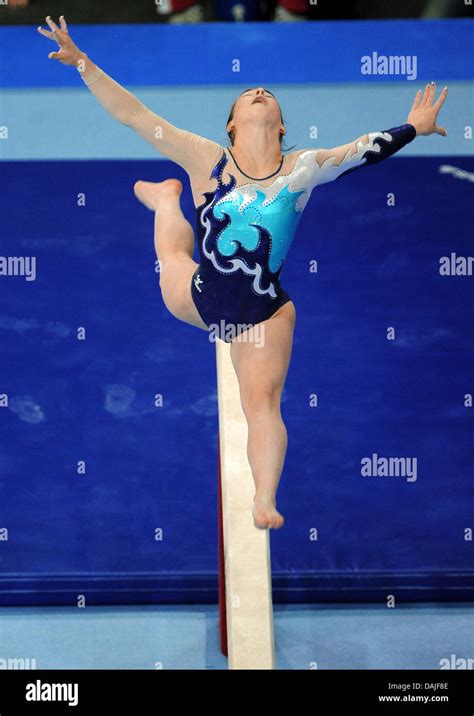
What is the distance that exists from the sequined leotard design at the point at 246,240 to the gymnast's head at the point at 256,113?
0.35 ft

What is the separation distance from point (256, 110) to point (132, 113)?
1.23ft

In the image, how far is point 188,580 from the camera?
5074mm

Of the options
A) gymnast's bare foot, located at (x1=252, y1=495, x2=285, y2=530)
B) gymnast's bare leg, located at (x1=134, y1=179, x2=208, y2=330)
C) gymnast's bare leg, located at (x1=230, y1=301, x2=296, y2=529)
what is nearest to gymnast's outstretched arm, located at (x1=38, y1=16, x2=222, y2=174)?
gymnast's bare leg, located at (x1=134, y1=179, x2=208, y2=330)

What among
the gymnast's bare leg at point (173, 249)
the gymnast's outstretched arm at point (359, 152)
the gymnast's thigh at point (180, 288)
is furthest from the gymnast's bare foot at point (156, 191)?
the gymnast's outstretched arm at point (359, 152)

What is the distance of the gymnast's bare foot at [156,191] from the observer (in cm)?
391

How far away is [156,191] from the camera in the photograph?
3.95 metres

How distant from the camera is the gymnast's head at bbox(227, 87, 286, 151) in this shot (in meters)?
3.49

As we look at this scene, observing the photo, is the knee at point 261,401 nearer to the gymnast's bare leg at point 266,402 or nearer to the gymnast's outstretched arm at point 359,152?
the gymnast's bare leg at point 266,402

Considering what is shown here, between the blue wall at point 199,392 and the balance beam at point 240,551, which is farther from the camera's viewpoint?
the blue wall at point 199,392

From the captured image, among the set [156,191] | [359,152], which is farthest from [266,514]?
[156,191]

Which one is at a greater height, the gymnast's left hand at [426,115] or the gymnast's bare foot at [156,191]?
the gymnast's left hand at [426,115]

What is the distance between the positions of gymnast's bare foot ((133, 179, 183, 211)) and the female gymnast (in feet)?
1.25

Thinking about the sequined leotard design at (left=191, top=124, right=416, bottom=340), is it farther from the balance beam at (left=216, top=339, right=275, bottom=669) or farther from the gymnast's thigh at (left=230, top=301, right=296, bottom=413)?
the balance beam at (left=216, top=339, right=275, bottom=669)
